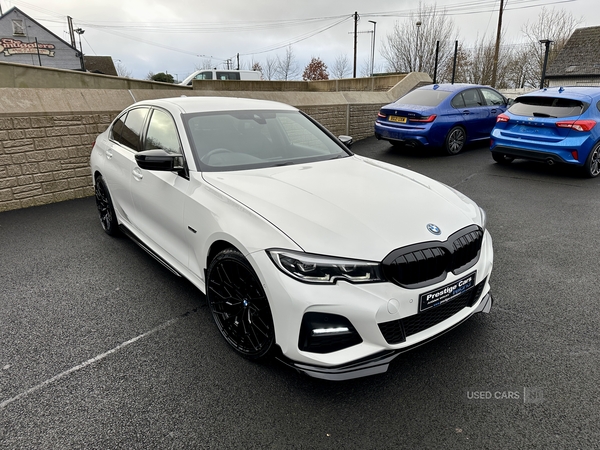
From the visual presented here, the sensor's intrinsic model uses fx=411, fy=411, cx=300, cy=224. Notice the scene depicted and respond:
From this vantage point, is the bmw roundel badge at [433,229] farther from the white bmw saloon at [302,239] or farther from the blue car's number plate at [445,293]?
the blue car's number plate at [445,293]

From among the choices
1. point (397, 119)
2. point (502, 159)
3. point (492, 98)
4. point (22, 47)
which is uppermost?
point (22, 47)

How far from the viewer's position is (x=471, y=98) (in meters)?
9.99

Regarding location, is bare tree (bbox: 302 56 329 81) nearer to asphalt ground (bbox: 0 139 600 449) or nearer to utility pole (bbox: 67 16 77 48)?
utility pole (bbox: 67 16 77 48)

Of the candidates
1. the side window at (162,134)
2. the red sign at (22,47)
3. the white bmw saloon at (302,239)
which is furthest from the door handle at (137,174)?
the red sign at (22,47)

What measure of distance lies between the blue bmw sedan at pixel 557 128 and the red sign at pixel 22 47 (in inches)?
2260

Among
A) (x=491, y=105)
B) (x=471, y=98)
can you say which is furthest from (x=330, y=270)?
(x=491, y=105)

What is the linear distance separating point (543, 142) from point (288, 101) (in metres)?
5.47

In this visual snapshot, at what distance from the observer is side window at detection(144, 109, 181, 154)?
11.2 ft

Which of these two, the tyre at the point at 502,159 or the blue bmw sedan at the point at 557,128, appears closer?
the blue bmw sedan at the point at 557,128

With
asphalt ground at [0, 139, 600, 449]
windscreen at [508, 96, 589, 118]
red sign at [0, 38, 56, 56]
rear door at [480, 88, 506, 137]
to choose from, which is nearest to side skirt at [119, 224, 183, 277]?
asphalt ground at [0, 139, 600, 449]

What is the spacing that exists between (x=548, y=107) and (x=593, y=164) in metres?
1.32

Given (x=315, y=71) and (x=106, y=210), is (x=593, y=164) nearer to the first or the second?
(x=106, y=210)

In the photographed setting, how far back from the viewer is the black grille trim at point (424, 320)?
2223mm

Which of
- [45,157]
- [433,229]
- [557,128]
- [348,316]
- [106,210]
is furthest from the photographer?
[557,128]
